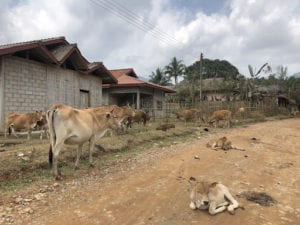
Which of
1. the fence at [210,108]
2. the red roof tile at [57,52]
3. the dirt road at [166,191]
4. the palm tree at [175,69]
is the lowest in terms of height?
the dirt road at [166,191]

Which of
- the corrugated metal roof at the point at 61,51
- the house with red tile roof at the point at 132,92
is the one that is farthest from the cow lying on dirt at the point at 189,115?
the corrugated metal roof at the point at 61,51

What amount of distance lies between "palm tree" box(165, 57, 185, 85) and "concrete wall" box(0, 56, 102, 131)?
43.9 meters

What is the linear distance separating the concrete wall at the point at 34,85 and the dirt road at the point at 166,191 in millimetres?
6867

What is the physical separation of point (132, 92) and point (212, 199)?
21.1 m

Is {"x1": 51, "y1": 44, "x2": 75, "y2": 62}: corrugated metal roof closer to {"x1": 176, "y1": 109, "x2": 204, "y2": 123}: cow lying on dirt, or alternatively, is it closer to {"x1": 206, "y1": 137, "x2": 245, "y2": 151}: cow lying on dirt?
{"x1": 176, "y1": 109, "x2": 204, "y2": 123}: cow lying on dirt

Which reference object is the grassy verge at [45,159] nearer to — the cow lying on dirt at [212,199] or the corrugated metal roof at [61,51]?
the cow lying on dirt at [212,199]

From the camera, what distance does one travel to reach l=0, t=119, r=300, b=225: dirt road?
495cm

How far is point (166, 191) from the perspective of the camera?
246 inches

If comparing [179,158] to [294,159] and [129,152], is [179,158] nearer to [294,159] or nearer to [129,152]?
[129,152]

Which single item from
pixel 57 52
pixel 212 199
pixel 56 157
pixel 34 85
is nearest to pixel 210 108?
pixel 57 52

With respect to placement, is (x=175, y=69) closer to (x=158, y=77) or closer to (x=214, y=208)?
(x=158, y=77)

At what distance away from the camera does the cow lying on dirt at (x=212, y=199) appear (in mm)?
5102

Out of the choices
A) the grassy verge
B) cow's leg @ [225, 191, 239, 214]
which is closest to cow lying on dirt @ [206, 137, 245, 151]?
the grassy verge

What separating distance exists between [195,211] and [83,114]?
Result: 395cm
